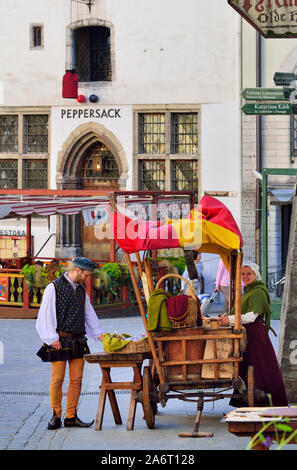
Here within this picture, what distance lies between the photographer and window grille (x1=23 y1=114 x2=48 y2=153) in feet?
87.6

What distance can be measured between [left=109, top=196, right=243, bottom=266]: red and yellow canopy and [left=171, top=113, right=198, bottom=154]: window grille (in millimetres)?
16649

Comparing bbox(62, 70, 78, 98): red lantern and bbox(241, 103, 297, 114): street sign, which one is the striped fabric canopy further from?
bbox(241, 103, 297, 114): street sign

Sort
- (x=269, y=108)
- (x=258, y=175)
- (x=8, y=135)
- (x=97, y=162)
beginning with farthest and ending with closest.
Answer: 1. (x=8, y=135)
2. (x=97, y=162)
3. (x=258, y=175)
4. (x=269, y=108)

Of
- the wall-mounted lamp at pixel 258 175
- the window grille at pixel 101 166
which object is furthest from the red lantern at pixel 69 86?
the wall-mounted lamp at pixel 258 175

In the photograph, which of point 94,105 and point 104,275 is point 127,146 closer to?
point 94,105

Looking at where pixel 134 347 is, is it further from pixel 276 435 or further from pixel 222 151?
pixel 222 151

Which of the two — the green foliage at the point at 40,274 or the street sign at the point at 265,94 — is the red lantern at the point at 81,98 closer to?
the green foliage at the point at 40,274

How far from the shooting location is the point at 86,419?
32.9ft

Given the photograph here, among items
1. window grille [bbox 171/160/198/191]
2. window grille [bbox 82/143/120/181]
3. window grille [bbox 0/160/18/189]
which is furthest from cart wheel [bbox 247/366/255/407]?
window grille [bbox 0/160/18/189]

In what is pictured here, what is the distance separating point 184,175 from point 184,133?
1035 mm

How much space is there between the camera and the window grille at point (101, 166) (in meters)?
26.5

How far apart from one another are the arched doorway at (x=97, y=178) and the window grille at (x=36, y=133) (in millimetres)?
1147

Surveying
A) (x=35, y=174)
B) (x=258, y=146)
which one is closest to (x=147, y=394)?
(x=258, y=146)
